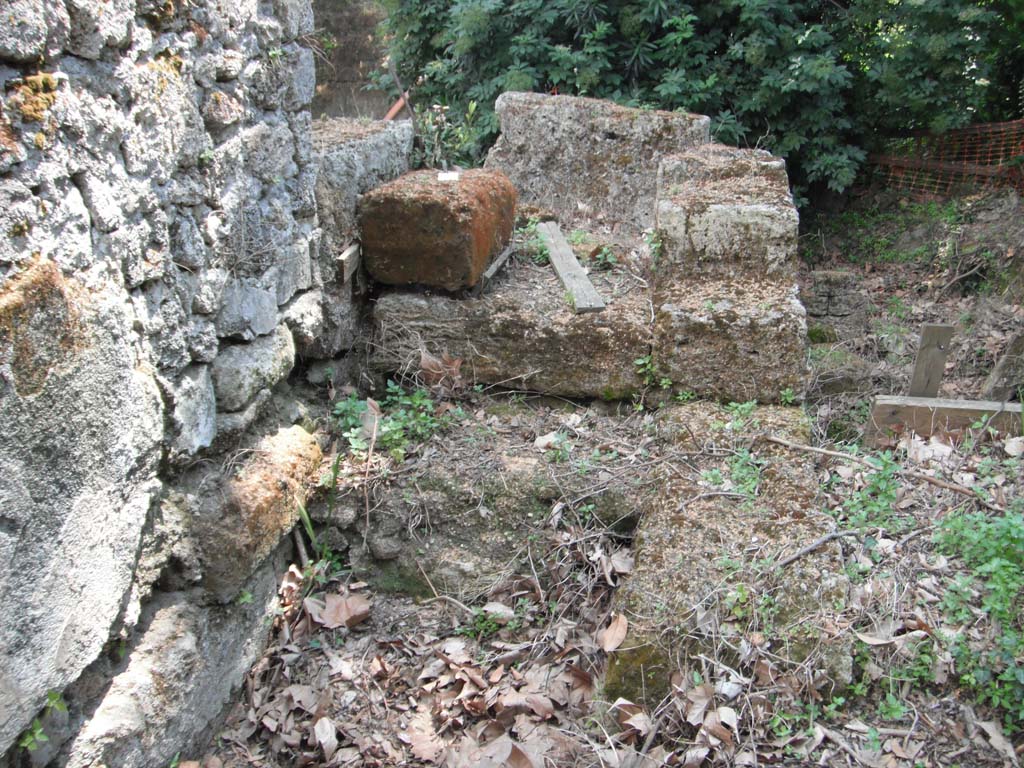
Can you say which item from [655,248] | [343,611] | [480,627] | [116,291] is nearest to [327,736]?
[343,611]

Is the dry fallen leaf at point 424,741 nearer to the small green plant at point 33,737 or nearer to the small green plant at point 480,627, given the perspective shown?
the small green plant at point 480,627

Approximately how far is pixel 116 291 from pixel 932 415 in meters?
3.18

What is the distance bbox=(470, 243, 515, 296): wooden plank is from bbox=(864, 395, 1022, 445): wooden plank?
5.96 ft

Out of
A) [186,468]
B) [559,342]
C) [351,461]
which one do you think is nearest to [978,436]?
[559,342]

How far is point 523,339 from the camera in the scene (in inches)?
136

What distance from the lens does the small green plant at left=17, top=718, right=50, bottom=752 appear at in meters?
1.69

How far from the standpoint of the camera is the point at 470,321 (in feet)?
11.5

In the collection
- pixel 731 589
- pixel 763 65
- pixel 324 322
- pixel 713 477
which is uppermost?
pixel 763 65

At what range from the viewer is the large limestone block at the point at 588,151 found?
5863mm

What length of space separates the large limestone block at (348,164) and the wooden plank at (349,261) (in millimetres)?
27

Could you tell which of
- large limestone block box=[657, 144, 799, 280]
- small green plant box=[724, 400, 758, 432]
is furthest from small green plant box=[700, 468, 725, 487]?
large limestone block box=[657, 144, 799, 280]

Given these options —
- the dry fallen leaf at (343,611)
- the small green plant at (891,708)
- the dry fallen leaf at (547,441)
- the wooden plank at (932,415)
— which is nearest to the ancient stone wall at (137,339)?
the dry fallen leaf at (343,611)

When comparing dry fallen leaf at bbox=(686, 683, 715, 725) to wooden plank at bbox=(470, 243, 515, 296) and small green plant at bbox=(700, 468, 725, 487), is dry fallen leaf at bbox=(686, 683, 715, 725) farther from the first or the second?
wooden plank at bbox=(470, 243, 515, 296)

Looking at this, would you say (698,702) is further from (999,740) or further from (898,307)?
(898,307)
